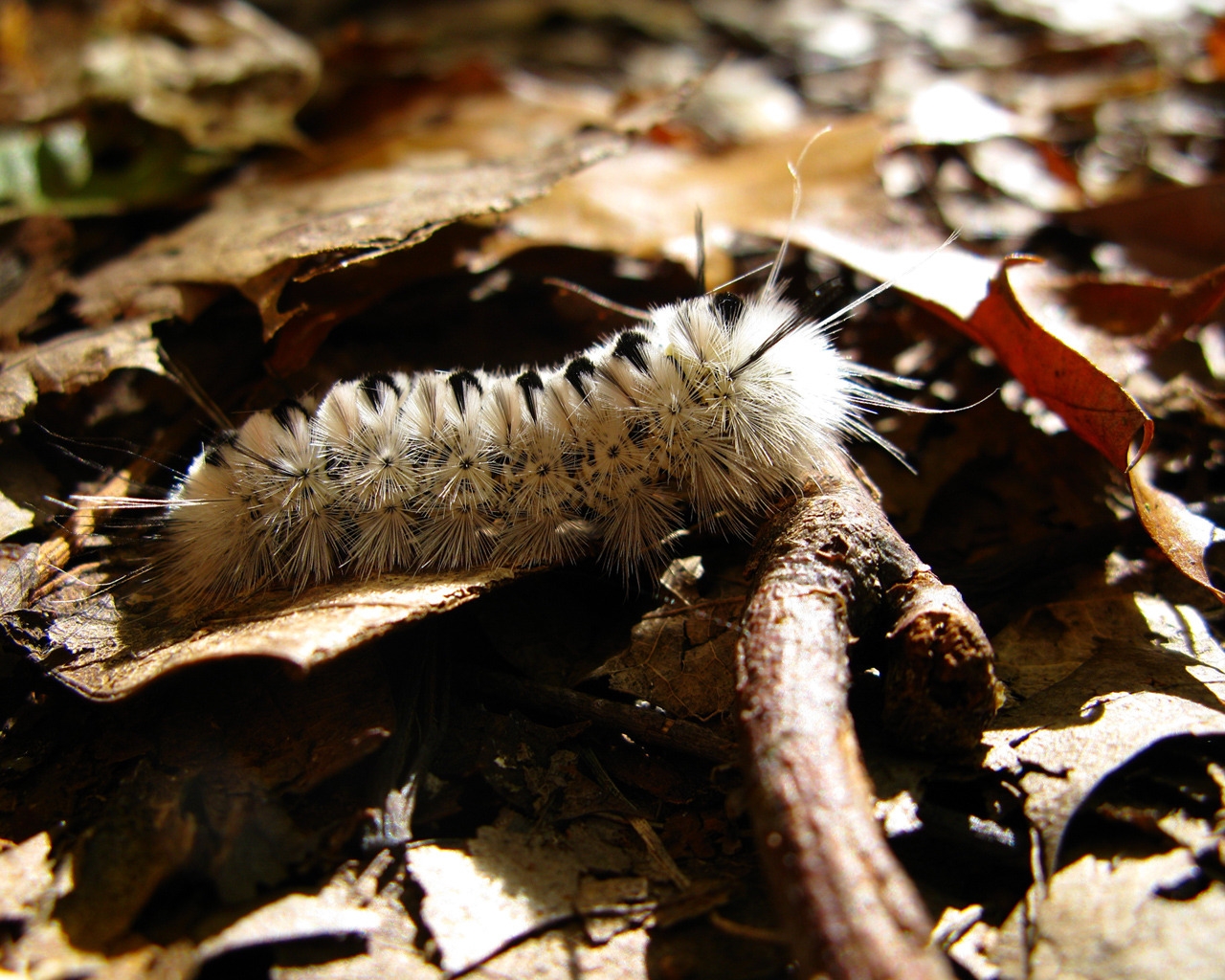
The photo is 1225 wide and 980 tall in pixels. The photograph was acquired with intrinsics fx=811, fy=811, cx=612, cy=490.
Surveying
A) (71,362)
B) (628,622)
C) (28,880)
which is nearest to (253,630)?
(28,880)

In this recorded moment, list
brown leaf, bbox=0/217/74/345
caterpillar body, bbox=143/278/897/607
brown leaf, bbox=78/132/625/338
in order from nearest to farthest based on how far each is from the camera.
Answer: caterpillar body, bbox=143/278/897/607 < brown leaf, bbox=78/132/625/338 < brown leaf, bbox=0/217/74/345

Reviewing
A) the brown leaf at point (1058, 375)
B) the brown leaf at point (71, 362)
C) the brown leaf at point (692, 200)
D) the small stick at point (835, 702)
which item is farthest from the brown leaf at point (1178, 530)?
the brown leaf at point (71, 362)

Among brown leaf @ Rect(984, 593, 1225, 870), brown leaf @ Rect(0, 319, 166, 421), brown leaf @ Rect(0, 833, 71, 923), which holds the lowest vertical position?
brown leaf @ Rect(984, 593, 1225, 870)

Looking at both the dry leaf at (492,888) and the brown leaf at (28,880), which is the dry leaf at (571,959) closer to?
the dry leaf at (492,888)

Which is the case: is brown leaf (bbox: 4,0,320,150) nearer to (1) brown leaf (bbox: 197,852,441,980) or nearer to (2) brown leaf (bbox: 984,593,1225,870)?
(1) brown leaf (bbox: 197,852,441,980)

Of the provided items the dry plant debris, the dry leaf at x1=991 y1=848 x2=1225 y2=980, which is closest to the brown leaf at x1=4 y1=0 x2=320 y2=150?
the dry plant debris

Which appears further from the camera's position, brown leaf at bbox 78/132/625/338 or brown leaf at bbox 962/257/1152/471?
brown leaf at bbox 78/132/625/338

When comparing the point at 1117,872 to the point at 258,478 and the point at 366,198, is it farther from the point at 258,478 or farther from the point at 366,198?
the point at 366,198

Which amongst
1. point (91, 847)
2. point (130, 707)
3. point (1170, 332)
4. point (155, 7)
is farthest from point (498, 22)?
point (91, 847)
